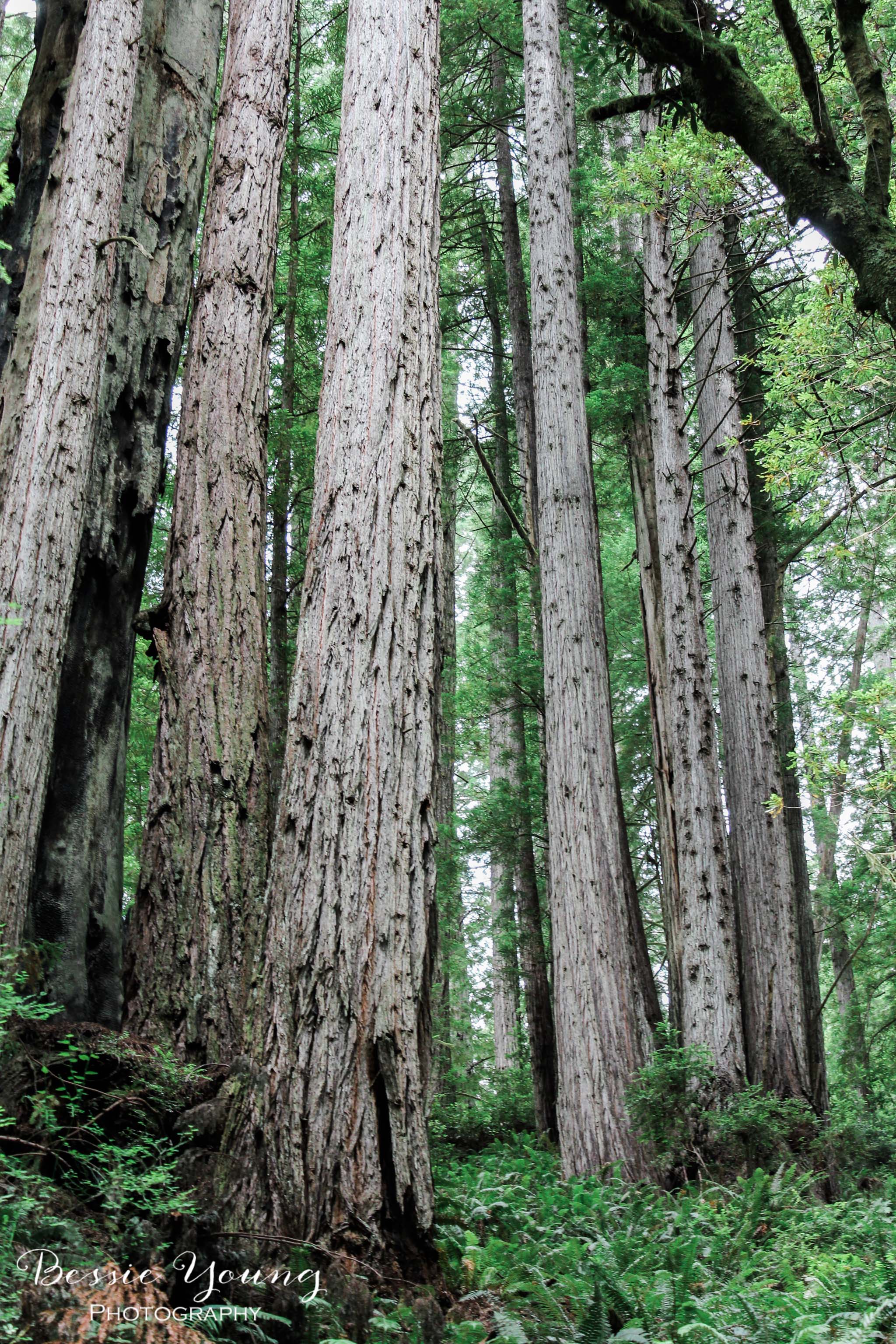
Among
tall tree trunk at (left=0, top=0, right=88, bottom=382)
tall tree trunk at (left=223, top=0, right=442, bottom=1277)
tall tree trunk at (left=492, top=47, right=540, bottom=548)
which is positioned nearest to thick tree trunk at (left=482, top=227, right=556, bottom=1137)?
tall tree trunk at (left=492, top=47, right=540, bottom=548)

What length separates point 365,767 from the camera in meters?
3.68

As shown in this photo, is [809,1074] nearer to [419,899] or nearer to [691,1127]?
[691,1127]

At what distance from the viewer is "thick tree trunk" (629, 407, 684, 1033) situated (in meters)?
9.30

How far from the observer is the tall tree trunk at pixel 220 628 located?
5180 mm

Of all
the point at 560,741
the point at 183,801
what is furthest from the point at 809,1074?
the point at 183,801

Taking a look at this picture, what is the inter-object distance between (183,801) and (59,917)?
0.88 meters

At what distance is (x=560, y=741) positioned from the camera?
8.29 m

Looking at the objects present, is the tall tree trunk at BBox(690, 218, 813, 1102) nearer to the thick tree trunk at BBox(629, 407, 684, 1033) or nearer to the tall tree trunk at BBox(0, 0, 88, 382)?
the thick tree trunk at BBox(629, 407, 684, 1033)

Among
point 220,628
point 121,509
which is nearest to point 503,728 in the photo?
point 121,509

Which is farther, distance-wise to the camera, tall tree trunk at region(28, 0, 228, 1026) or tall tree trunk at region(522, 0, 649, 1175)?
tall tree trunk at region(522, 0, 649, 1175)

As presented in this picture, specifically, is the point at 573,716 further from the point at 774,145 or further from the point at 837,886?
the point at 837,886

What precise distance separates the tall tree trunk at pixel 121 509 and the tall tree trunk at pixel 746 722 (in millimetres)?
4477

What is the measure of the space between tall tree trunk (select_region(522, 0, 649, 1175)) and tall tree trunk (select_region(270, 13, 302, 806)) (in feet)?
9.95

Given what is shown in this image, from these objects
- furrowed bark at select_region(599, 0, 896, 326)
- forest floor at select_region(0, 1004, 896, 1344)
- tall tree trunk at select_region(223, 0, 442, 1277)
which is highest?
furrowed bark at select_region(599, 0, 896, 326)
